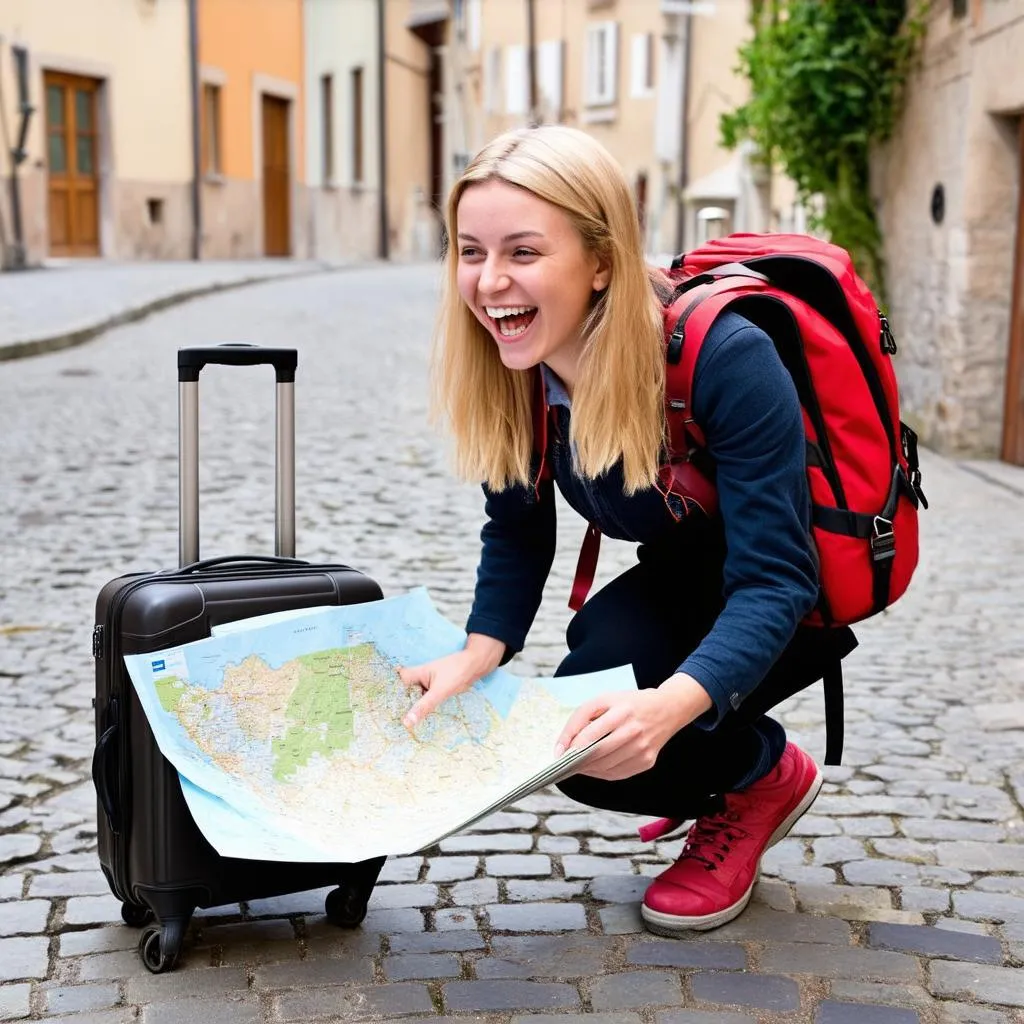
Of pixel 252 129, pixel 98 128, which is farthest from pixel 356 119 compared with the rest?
pixel 98 128

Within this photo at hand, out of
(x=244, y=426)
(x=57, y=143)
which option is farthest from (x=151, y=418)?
(x=57, y=143)

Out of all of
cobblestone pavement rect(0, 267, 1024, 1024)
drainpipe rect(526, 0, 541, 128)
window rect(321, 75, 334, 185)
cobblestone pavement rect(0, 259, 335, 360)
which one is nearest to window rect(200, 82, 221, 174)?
cobblestone pavement rect(0, 259, 335, 360)

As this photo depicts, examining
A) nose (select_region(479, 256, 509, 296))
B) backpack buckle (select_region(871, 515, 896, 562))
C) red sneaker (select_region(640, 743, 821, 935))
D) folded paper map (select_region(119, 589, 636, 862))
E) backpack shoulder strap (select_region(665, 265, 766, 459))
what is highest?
nose (select_region(479, 256, 509, 296))

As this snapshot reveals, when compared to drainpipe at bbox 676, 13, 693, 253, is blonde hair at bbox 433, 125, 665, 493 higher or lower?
lower

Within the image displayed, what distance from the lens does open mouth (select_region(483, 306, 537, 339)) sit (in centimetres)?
228

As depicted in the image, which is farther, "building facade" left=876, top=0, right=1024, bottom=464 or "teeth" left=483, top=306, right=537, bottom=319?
"building facade" left=876, top=0, right=1024, bottom=464

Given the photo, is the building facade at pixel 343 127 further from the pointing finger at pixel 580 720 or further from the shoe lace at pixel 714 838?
the pointing finger at pixel 580 720

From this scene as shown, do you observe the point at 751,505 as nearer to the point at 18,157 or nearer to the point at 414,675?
the point at 414,675

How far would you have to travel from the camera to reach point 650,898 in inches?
101

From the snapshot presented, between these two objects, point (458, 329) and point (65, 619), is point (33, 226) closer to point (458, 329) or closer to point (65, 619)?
point (65, 619)

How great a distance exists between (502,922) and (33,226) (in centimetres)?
1730

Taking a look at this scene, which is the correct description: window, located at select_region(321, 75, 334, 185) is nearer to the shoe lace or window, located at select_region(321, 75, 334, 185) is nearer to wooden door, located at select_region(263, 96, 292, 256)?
wooden door, located at select_region(263, 96, 292, 256)

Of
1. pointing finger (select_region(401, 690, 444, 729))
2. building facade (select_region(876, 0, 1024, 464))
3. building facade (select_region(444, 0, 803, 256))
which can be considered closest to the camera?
pointing finger (select_region(401, 690, 444, 729))

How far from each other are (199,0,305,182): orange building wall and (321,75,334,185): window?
6.75 ft
